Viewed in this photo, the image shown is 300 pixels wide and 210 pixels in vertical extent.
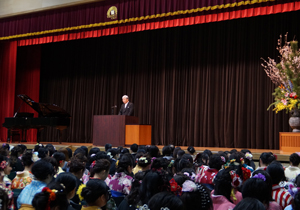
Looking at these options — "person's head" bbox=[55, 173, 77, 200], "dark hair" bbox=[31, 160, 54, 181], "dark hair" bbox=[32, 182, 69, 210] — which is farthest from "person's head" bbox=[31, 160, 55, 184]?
"dark hair" bbox=[32, 182, 69, 210]

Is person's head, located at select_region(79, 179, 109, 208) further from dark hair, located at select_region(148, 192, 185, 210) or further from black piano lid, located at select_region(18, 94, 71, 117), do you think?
black piano lid, located at select_region(18, 94, 71, 117)

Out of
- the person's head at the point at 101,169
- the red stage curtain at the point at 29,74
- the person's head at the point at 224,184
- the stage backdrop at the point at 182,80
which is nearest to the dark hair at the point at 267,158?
the person's head at the point at 224,184

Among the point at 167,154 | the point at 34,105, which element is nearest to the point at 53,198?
the point at 167,154

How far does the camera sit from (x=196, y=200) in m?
2.04

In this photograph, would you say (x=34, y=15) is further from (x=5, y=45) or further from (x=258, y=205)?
(x=258, y=205)

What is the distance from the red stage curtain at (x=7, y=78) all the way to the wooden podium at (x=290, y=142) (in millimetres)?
8932

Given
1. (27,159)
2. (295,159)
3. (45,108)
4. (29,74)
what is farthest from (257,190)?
(29,74)

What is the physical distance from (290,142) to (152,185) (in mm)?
5675

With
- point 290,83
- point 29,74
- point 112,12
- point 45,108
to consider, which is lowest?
point 45,108

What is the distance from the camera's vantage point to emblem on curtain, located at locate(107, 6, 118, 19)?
9.50 meters

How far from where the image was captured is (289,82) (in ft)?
25.4

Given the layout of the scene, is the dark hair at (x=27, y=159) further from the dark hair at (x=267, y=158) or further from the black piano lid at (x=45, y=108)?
the black piano lid at (x=45, y=108)

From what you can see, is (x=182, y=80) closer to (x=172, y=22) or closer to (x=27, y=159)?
(x=172, y=22)

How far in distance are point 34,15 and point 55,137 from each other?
4.77 meters
